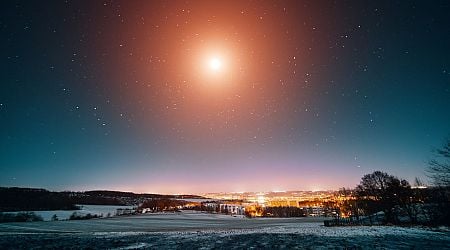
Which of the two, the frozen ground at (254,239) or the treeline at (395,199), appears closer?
the frozen ground at (254,239)

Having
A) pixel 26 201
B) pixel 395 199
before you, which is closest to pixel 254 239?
pixel 395 199

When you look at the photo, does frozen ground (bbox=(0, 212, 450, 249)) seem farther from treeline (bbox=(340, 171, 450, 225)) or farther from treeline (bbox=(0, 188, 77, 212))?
treeline (bbox=(0, 188, 77, 212))

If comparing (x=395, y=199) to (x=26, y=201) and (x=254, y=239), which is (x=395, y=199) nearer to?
(x=254, y=239)

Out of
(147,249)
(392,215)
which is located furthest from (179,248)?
(392,215)

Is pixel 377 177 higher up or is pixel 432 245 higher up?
pixel 377 177

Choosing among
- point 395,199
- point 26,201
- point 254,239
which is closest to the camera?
point 254,239

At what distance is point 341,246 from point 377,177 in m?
72.4

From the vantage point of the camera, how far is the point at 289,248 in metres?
17.9

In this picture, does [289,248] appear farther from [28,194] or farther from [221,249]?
[28,194]

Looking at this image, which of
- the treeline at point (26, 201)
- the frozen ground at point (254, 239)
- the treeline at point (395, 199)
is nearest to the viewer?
the frozen ground at point (254, 239)

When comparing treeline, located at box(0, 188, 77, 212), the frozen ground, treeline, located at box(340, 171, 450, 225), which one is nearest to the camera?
the frozen ground

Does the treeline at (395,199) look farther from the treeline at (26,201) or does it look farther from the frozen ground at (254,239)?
the treeline at (26,201)

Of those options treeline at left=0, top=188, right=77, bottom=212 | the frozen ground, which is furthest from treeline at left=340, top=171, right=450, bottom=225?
treeline at left=0, top=188, right=77, bottom=212

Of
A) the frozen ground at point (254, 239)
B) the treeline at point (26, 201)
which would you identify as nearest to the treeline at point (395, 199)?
the frozen ground at point (254, 239)
